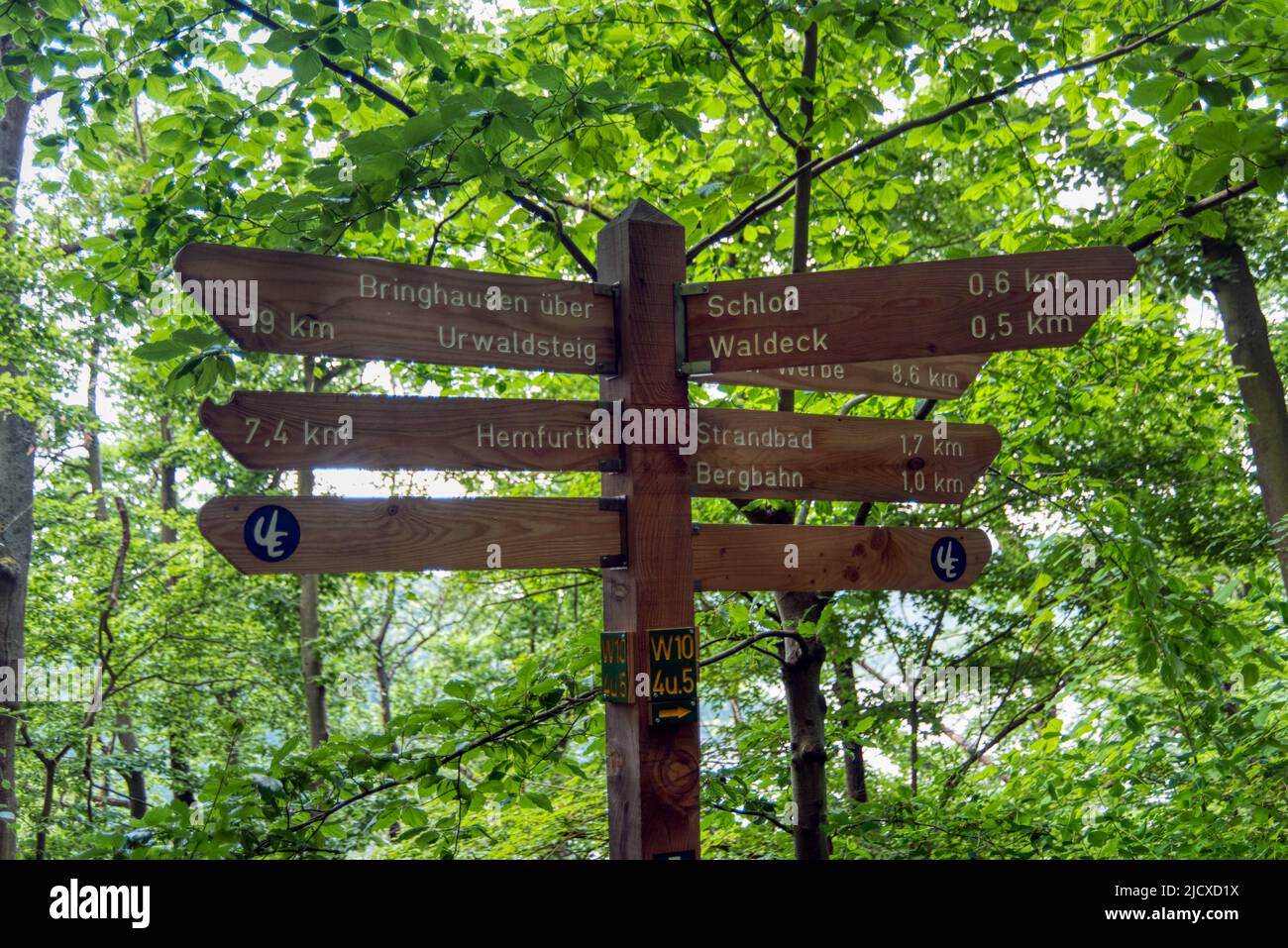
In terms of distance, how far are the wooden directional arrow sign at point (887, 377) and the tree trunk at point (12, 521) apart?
7.23 metres

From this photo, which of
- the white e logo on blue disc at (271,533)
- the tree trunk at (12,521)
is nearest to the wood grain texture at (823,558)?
A: the white e logo on blue disc at (271,533)

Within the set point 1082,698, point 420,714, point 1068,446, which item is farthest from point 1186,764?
point 1068,446

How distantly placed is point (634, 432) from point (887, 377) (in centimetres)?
101

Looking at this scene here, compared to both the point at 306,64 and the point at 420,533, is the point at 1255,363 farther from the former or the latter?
the point at 420,533

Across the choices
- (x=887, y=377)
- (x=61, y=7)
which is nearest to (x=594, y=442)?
(x=887, y=377)

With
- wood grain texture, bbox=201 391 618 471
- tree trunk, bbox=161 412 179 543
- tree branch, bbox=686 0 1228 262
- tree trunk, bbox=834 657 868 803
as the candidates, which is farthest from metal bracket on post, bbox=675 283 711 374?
tree trunk, bbox=161 412 179 543

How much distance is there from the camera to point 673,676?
7.62 feet

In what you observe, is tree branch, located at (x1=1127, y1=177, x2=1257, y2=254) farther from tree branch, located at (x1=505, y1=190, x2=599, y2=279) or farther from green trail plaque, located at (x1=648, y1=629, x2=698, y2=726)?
green trail plaque, located at (x1=648, y1=629, x2=698, y2=726)

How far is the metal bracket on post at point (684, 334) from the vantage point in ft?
8.16

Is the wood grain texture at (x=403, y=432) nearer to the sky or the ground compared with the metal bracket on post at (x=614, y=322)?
nearer to the ground

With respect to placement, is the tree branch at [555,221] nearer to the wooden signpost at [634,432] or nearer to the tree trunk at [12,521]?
the wooden signpost at [634,432]
